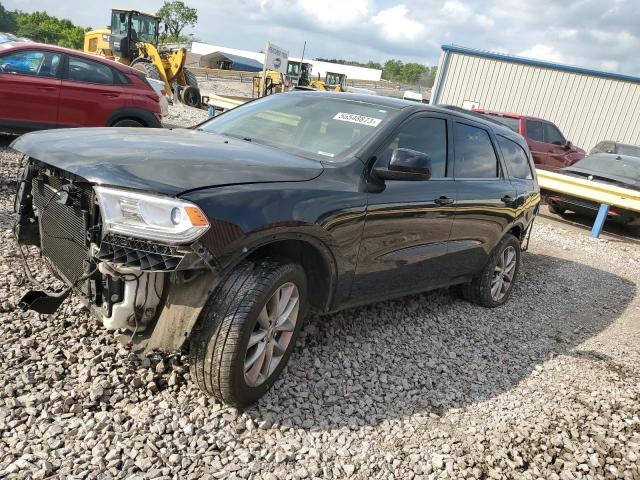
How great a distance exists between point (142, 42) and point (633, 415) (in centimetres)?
1946

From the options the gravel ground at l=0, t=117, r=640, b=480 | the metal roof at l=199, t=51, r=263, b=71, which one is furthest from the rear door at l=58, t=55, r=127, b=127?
the metal roof at l=199, t=51, r=263, b=71

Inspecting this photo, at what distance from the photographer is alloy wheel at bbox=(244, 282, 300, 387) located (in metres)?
2.85

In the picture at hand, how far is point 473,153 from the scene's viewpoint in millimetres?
4578

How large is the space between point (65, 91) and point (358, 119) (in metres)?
6.16

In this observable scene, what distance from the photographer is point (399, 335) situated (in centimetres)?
420

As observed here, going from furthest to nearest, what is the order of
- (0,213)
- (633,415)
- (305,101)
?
(0,213), (305,101), (633,415)

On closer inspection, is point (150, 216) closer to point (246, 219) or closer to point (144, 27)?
point (246, 219)

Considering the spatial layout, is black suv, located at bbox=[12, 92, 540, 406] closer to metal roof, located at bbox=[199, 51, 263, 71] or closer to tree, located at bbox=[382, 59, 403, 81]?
metal roof, located at bbox=[199, 51, 263, 71]

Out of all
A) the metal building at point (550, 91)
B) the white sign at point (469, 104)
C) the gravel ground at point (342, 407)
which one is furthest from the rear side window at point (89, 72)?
the metal building at point (550, 91)

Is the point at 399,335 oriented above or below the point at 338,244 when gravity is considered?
below

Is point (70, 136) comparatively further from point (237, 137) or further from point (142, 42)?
point (142, 42)

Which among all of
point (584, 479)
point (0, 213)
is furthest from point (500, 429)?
point (0, 213)

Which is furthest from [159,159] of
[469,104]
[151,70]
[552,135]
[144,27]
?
[144,27]

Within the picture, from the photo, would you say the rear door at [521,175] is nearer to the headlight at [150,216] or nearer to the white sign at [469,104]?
the headlight at [150,216]
